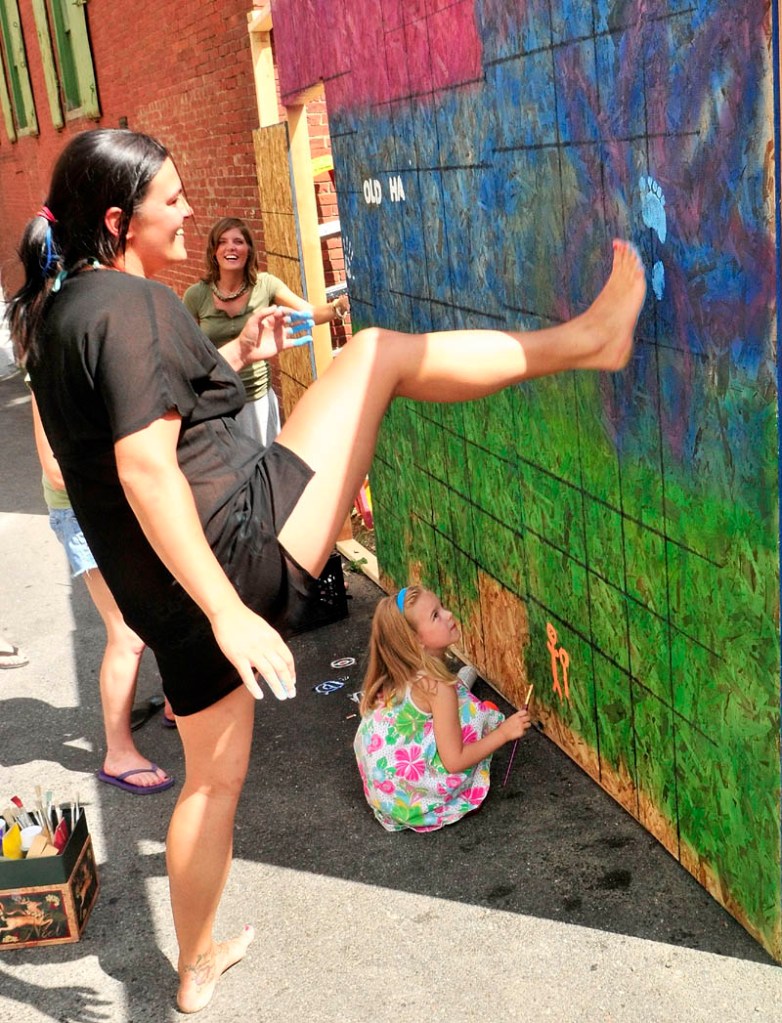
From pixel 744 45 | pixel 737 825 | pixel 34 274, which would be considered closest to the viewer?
pixel 744 45

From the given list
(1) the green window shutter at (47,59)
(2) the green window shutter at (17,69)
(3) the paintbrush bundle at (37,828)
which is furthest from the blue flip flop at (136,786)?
(2) the green window shutter at (17,69)

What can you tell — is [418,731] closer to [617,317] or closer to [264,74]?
[617,317]

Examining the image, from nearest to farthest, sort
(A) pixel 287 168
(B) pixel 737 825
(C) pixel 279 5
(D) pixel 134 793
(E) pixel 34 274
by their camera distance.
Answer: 1. (E) pixel 34 274
2. (B) pixel 737 825
3. (D) pixel 134 793
4. (C) pixel 279 5
5. (A) pixel 287 168

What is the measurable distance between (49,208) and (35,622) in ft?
13.1

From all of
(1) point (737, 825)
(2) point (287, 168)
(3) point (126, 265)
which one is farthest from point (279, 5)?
(1) point (737, 825)

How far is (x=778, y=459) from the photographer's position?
2.68 m

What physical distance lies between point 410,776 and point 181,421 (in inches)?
69.0

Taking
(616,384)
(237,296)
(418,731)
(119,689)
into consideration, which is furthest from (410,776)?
(237,296)

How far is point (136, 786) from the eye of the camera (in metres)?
4.48

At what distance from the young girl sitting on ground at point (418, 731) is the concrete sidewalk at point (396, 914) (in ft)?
0.31

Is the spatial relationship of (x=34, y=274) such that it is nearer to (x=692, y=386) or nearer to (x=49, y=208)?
(x=49, y=208)

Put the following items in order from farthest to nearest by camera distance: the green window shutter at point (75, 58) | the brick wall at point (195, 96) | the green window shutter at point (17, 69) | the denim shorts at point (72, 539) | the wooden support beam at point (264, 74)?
the green window shutter at point (17, 69)
the green window shutter at point (75, 58)
the brick wall at point (195, 96)
the wooden support beam at point (264, 74)
the denim shorts at point (72, 539)

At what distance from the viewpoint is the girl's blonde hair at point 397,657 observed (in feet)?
13.0

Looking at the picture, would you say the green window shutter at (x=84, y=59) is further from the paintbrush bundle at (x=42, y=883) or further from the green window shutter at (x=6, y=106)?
the paintbrush bundle at (x=42, y=883)
